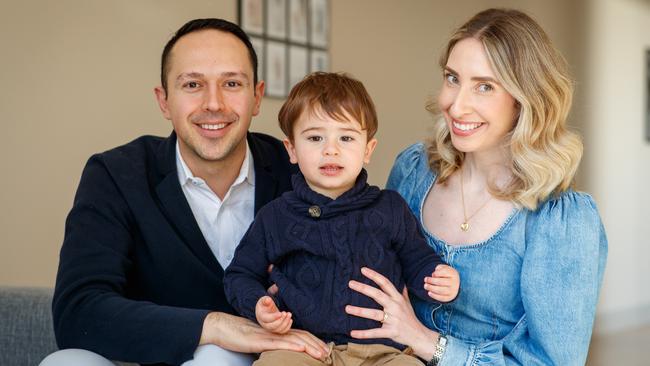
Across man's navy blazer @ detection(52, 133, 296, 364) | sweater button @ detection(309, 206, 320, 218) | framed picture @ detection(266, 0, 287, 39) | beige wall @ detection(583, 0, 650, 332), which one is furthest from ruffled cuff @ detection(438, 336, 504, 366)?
beige wall @ detection(583, 0, 650, 332)

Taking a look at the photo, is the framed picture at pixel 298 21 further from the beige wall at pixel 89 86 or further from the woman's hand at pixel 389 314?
the woman's hand at pixel 389 314

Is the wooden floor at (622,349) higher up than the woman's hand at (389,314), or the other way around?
the woman's hand at (389,314)

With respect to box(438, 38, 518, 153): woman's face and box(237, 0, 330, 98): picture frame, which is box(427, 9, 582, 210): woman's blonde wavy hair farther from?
box(237, 0, 330, 98): picture frame

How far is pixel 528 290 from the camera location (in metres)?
2.06

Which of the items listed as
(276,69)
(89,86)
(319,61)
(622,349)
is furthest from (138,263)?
(622,349)

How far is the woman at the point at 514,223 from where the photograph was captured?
2.05 m

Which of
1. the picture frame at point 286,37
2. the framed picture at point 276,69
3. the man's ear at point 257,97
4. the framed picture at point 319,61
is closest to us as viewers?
the man's ear at point 257,97

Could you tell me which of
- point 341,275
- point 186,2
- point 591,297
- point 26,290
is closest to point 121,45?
point 186,2

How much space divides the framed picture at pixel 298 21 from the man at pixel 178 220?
2.20m

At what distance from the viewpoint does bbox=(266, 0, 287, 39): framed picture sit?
177 inches

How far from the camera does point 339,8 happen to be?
4961mm

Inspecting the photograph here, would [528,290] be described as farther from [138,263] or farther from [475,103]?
[138,263]

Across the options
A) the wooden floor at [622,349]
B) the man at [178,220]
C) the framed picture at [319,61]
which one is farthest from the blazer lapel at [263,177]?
the wooden floor at [622,349]

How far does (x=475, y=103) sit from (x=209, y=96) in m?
0.73
